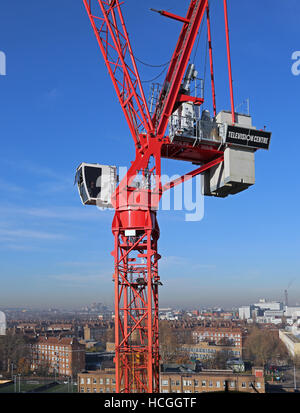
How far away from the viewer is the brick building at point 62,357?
6462 centimetres

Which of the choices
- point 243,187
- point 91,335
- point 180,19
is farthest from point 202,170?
point 91,335

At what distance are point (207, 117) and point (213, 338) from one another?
83509 millimetres

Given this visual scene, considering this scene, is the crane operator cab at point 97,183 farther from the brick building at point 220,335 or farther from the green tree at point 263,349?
the brick building at point 220,335

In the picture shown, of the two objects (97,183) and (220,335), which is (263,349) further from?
(97,183)

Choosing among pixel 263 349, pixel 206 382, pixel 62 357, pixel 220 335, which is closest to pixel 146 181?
pixel 206 382

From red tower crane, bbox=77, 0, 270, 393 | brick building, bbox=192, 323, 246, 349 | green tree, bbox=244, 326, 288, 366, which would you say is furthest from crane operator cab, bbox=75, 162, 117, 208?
brick building, bbox=192, 323, 246, 349

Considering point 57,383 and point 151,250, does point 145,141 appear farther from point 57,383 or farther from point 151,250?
point 57,383

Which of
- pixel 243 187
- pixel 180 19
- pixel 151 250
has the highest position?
pixel 180 19

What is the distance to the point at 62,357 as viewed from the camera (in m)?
67.1

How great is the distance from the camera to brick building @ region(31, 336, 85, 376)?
64.6m

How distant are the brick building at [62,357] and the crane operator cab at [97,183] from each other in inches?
2009

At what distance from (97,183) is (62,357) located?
5522 centimetres

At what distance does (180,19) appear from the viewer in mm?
16266
